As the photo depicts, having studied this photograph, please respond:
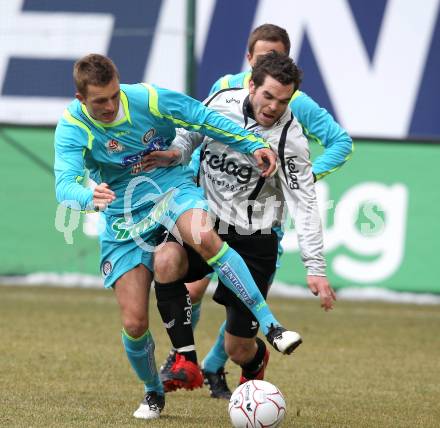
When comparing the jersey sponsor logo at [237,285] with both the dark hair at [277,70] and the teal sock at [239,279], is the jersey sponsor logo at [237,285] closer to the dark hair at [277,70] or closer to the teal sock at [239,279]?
the teal sock at [239,279]

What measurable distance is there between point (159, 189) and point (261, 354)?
1.22 meters

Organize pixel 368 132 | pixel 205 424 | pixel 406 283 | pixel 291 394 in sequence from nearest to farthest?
pixel 205 424 < pixel 291 394 < pixel 406 283 < pixel 368 132

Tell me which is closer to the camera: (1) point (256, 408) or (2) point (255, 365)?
(1) point (256, 408)

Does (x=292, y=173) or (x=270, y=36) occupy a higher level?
(x=270, y=36)

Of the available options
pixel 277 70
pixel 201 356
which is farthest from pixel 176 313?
pixel 201 356

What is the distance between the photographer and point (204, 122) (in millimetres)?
6695

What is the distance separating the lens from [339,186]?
13.6 metres

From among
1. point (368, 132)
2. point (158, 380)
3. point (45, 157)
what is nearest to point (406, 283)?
point (368, 132)

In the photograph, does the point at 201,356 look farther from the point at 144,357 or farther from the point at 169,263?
the point at 169,263

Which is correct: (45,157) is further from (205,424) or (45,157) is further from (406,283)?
(205,424)

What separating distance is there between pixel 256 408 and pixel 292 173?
1401mm

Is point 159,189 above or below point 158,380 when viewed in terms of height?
above

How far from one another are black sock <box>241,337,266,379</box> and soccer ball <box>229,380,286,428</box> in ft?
3.03

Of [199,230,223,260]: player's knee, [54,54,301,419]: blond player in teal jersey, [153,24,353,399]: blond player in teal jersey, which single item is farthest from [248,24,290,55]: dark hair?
[199,230,223,260]: player's knee
